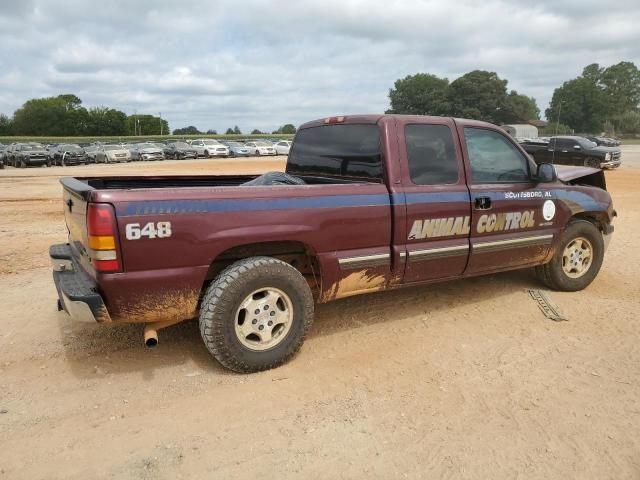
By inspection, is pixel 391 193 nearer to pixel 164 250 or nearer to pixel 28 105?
pixel 164 250

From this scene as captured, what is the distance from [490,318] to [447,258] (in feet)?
2.66

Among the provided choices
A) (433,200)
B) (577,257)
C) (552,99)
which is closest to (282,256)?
(433,200)

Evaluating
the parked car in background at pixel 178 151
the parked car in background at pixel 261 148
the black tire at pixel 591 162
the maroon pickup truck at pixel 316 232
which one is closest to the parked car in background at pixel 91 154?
the parked car in background at pixel 178 151

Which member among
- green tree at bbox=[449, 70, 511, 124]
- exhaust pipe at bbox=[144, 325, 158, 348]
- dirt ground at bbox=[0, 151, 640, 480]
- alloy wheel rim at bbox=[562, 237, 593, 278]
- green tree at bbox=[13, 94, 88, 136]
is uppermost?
green tree at bbox=[449, 70, 511, 124]

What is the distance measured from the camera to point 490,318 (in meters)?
4.60

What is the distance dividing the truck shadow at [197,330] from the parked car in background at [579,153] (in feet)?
63.9

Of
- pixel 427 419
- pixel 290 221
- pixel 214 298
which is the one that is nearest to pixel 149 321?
pixel 214 298

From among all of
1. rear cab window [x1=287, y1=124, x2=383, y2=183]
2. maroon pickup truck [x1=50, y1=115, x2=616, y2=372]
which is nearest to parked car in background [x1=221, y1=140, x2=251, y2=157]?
maroon pickup truck [x1=50, y1=115, x2=616, y2=372]

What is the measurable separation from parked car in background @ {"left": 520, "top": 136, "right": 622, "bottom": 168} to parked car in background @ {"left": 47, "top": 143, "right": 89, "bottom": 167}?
2741 centimetres

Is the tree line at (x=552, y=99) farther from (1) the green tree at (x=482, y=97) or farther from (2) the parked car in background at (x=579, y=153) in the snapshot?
(2) the parked car in background at (x=579, y=153)

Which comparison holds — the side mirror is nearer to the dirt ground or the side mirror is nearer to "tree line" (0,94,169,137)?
the dirt ground

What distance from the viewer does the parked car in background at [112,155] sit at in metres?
34.6

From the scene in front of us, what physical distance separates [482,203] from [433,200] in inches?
21.7

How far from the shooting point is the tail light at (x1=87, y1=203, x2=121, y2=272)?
2973mm
